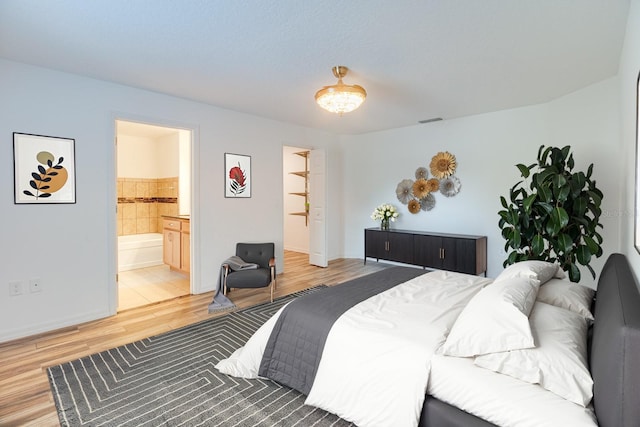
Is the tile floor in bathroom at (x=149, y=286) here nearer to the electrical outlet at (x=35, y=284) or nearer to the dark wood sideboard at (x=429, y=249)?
the electrical outlet at (x=35, y=284)

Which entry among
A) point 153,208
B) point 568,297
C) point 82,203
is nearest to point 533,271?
point 568,297

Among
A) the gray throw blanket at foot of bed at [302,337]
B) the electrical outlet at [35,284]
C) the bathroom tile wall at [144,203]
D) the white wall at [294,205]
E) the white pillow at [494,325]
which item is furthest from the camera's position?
the white wall at [294,205]

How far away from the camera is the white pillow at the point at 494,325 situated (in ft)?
4.48

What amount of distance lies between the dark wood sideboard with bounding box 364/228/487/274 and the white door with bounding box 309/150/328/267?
0.82 meters

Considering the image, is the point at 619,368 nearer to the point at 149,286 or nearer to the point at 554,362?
the point at 554,362

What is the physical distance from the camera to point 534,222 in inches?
128

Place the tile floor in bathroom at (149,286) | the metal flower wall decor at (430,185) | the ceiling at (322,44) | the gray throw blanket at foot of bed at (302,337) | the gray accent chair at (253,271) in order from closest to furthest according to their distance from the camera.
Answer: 1. the gray throw blanket at foot of bed at (302,337)
2. the ceiling at (322,44)
3. the gray accent chair at (253,271)
4. the tile floor in bathroom at (149,286)
5. the metal flower wall decor at (430,185)

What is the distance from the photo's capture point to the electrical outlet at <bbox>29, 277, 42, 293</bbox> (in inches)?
120

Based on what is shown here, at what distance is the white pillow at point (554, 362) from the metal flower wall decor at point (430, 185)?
12.9ft

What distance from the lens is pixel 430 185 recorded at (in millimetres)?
5453

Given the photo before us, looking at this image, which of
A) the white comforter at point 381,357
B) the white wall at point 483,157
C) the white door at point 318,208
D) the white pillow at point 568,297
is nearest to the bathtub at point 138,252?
Answer: the white door at point 318,208

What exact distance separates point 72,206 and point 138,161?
3.65m

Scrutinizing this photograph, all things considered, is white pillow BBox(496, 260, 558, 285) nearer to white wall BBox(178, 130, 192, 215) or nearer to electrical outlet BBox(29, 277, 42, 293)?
electrical outlet BBox(29, 277, 42, 293)

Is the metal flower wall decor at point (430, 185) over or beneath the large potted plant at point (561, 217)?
over
